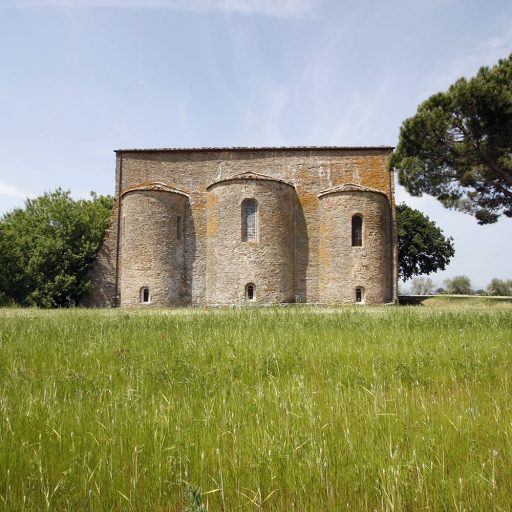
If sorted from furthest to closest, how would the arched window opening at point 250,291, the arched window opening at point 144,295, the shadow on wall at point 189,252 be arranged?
the shadow on wall at point 189,252, the arched window opening at point 144,295, the arched window opening at point 250,291

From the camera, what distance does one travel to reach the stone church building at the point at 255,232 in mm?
20859

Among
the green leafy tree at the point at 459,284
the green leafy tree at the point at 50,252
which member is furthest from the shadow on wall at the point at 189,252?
the green leafy tree at the point at 459,284

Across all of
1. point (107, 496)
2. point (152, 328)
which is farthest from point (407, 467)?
point (152, 328)

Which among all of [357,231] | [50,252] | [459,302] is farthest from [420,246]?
[50,252]

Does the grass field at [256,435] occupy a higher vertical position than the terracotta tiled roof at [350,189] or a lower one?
lower

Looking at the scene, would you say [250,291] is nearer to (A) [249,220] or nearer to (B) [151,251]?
(A) [249,220]

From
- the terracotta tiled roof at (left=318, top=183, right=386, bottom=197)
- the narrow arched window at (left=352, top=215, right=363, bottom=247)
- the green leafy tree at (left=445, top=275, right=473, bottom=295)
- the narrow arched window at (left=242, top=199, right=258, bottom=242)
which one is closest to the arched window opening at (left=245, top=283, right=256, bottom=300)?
the narrow arched window at (left=242, top=199, right=258, bottom=242)

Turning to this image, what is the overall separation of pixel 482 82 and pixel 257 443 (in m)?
11.6

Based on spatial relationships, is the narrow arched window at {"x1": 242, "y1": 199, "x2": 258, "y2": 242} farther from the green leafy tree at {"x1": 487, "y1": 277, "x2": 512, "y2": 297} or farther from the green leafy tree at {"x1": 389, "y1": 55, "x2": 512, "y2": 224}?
the green leafy tree at {"x1": 487, "y1": 277, "x2": 512, "y2": 297}

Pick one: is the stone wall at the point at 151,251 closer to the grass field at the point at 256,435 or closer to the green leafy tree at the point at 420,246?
the grass field at the point at 256,435

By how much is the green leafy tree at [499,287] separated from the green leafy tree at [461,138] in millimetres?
43932

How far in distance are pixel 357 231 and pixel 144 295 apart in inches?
499

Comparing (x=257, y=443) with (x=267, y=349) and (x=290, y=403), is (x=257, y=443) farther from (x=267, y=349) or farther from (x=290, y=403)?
(x=267, y=349)

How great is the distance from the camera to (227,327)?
8.51 m
